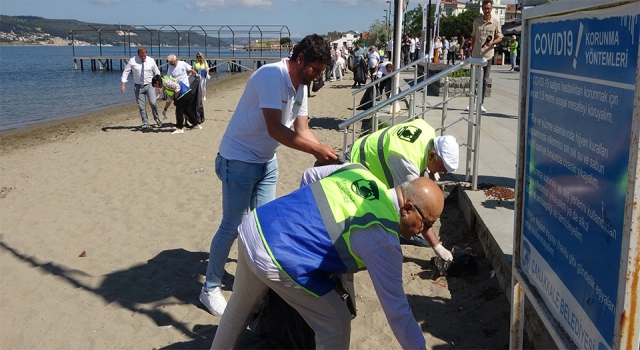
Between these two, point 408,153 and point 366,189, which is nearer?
point 366,189

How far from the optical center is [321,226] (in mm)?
2354

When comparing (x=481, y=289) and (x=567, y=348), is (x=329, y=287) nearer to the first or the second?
(x=567, y=348)

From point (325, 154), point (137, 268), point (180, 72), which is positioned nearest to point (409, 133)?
point (325, 154)

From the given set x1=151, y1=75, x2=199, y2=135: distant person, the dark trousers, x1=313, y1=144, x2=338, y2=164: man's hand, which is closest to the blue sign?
x1=313, y1=144, x2=338, y2=164: man's hand

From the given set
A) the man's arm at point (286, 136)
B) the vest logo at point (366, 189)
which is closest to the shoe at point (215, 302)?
the man's arm at point (286, 136)

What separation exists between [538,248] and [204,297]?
2440 millimetres

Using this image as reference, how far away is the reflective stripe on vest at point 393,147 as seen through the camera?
3.99 m

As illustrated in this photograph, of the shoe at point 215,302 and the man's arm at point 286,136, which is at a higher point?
the man's arm at point 286,136

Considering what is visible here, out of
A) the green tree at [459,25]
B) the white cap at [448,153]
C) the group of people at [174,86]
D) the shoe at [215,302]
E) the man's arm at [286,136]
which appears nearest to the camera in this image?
the man's arm at [286,136]

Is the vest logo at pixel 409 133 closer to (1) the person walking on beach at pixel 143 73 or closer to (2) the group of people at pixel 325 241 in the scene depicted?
(2) the group of people at pixel 325 241

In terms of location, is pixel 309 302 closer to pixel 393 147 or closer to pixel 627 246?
pixel 627 246

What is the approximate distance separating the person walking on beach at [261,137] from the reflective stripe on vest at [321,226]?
41.4 inches

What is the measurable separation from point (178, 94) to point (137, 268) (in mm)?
7656

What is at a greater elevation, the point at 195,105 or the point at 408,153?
the point at 408,153
